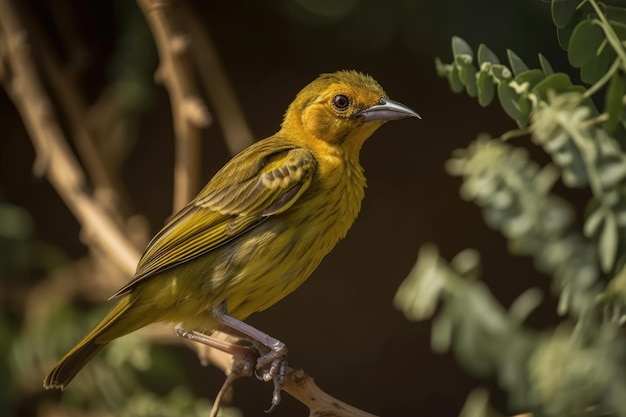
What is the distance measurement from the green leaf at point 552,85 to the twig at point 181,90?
2.96ft

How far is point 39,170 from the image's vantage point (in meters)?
2.56

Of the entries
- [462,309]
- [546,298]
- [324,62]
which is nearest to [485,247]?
[546,298]

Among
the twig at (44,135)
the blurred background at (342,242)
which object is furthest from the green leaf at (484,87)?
the blurred background at (342,242)

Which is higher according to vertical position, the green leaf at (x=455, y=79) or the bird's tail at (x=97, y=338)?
the green leaf at (x=455, y=79)

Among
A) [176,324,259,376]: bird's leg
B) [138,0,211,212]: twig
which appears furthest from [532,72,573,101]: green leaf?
[138,0,211,212]: twig

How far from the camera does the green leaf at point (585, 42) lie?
4.13 ft

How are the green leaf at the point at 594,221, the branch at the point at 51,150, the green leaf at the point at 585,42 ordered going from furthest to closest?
1. the branch at the point at 51,150
2. the green leaf at the point at 585,42
3. the green leaf at the point at 594,221

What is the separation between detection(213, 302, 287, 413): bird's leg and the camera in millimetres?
1612

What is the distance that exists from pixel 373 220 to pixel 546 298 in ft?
2.26

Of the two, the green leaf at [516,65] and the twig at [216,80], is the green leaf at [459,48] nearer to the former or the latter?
the green leaf at [516,65]

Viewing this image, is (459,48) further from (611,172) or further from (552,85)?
(611,172)

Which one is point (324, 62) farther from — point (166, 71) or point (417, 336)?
point (417, 336)

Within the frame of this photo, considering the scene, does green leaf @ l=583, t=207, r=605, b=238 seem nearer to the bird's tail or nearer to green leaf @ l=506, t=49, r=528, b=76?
green leaf @ l=506, t=49, r=528, b=76

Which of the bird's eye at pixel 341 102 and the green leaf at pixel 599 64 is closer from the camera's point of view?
the green leaf at pixel 599 64
